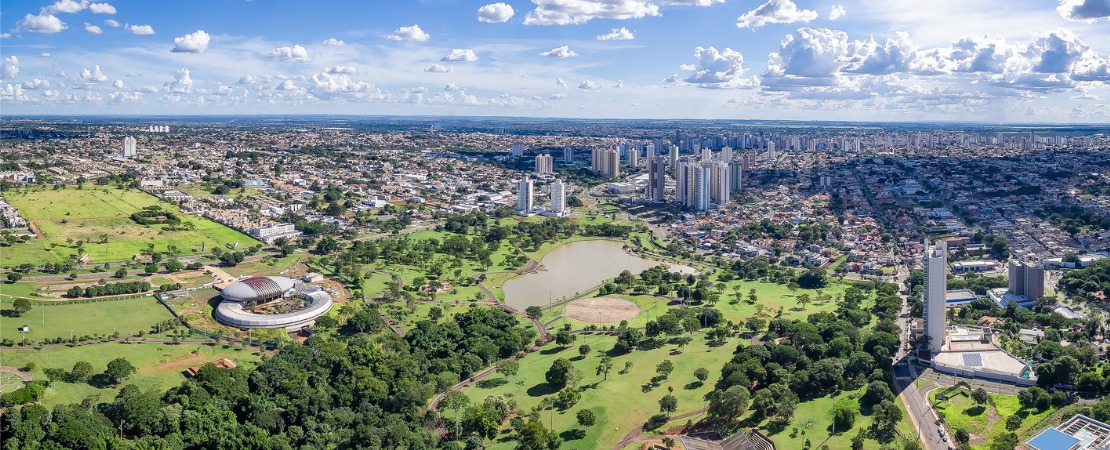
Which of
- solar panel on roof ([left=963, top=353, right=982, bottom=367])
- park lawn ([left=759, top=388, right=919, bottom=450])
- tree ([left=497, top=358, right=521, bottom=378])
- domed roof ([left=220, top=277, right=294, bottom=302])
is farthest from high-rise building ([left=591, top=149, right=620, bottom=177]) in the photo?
park lawn ([left=759, top=388, right=919, bottom=450])

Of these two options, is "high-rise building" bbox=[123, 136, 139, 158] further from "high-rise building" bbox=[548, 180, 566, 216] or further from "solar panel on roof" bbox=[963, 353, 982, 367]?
"solar panel on roof" bbox=[963, 353, 982, 367]

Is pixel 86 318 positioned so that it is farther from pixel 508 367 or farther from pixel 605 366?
pixel 605 366

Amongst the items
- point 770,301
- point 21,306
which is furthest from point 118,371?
point 770,301

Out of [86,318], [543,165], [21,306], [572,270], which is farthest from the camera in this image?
[543,165]

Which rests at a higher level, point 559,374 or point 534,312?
point 534,312

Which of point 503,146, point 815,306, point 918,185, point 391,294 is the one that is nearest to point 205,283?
point 391,294

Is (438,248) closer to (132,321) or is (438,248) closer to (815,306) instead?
(132,321)

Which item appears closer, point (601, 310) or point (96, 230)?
point (601, 310)

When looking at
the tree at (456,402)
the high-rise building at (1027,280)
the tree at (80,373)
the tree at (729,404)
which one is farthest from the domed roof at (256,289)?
the high-rise building at (1027,280)

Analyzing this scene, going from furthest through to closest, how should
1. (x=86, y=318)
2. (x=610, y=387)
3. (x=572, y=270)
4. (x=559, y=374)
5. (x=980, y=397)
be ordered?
(x=572, y=270)
(x=86, y=318)
(x=610, y=387)
(x=559, y=374)
(x=980, y=397)
